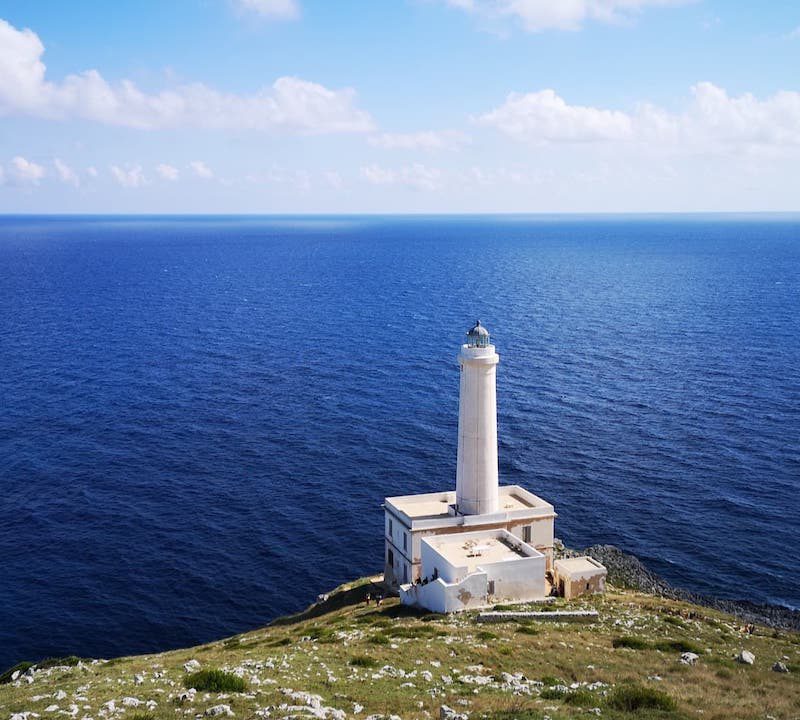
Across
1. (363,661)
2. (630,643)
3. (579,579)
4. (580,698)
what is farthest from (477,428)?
(580,698)

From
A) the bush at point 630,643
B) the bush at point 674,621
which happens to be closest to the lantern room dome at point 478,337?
the bush at point 674,621

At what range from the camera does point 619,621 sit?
140ft

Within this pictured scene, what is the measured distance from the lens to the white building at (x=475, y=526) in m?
46.7

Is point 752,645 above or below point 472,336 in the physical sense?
below

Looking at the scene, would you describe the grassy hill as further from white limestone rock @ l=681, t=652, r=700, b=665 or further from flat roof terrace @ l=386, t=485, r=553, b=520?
flat roof terrace @ l=386, t=485, r=553, b=520

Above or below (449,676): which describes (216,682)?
above

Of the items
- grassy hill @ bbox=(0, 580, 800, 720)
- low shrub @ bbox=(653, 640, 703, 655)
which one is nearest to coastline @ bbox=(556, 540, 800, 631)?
grassy hill @ bbox=(0, 580, 800, 720)

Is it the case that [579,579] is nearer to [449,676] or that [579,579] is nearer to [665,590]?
[665,590]

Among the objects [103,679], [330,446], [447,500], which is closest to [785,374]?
[330,446]

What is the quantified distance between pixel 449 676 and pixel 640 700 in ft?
24.5

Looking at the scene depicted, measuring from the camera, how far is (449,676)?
103 feet

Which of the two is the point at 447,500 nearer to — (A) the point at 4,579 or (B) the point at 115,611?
(B) the point at 115,611

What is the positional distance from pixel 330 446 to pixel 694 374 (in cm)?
5500

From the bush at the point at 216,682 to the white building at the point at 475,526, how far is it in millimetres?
18405
